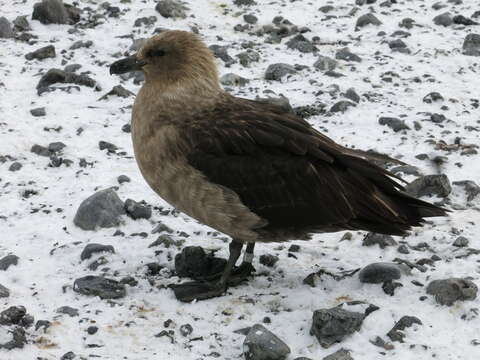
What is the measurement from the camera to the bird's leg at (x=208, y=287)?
4602 mm

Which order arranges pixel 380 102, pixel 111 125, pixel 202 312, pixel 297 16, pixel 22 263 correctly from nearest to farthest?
pixel 202 312
pixel 22 263
pixel 111 125
pixel 380 102
pixel 297 16

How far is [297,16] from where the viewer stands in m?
9.34

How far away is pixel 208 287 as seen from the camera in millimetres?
4711

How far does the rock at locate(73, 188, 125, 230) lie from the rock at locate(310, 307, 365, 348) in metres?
1.89

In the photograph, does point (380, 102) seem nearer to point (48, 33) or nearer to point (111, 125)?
point (111, 125)

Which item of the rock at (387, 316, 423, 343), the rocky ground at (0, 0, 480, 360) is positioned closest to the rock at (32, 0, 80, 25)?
the rocky ground at (0, 0, 480, 360)

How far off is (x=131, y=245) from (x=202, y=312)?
0.91 metres

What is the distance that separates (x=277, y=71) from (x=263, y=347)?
444cm

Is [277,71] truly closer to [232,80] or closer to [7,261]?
[232,80]

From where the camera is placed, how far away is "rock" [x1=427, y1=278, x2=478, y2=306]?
173 inches

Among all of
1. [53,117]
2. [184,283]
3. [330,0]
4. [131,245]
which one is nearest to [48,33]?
[53,117]

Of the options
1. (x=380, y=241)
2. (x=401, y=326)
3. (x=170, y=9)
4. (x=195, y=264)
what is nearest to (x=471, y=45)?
(x=170, y=9)

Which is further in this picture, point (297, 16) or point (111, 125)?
point (297, 16)

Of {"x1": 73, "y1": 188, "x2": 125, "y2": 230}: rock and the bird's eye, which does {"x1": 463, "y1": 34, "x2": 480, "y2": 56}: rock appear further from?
{"x1": 73, "y1": 188, "x2": 125, "y2": 230}: rock
